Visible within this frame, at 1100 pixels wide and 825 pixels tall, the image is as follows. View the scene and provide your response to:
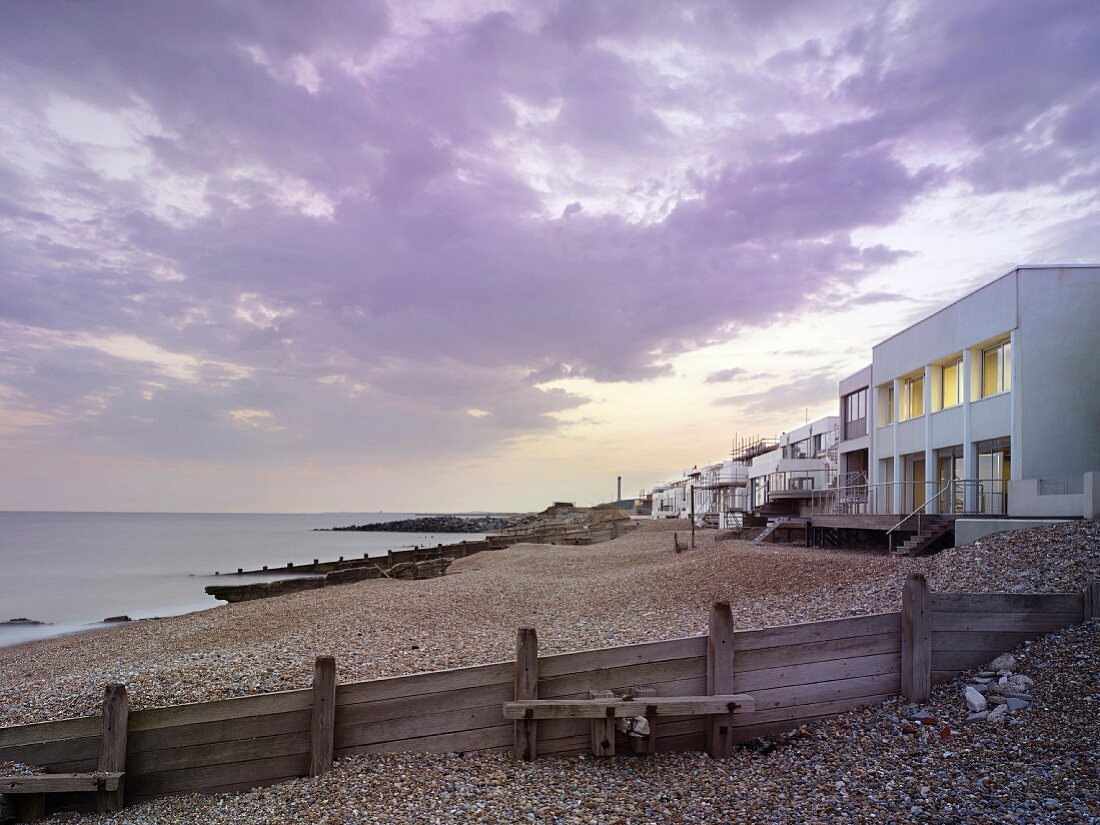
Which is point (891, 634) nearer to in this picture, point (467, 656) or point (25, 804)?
point (467, 656)

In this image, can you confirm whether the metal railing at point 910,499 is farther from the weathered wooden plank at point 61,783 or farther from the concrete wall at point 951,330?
the weathered wooden plank at point 61,783

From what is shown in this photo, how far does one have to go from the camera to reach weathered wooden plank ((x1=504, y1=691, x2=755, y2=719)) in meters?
7.29

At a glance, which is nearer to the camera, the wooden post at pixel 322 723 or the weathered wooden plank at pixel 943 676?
the wooden post at pixel 322 723

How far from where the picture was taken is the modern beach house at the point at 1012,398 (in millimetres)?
20141

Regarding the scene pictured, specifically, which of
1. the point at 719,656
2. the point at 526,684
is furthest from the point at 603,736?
the point at 719,656

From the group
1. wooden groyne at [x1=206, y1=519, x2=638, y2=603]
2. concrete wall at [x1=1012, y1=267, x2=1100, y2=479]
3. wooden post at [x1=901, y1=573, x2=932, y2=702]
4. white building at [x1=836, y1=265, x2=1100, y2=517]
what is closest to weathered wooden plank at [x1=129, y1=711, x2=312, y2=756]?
wooden post at [x1=901, y1=573, x2=932, y2=702]

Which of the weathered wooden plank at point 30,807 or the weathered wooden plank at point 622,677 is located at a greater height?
the weathered wooden plank at point 622,677

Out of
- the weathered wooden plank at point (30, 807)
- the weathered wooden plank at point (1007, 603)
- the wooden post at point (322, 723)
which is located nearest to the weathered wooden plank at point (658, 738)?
the wooden post at point (322, 723)

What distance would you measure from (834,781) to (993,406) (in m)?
19.1

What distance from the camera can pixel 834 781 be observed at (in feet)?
22.0

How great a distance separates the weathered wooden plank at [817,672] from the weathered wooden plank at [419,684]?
8.28 ft

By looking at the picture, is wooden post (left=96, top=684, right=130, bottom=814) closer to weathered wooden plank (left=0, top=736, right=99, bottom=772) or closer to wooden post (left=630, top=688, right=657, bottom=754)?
weathered wooden plank (left=0, top=736, right=99, bottom=772)

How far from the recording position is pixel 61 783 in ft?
23.6

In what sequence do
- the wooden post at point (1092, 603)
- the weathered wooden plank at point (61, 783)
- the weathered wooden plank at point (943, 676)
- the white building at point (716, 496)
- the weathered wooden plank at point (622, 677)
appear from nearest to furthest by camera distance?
the weathered wooden plank at point (61, 783) < the weathered wooden plank at point (622, 677) < the weathered wooden plank at point (943, 676) < the wooden post at point (1092, 603) < the white building at point (716, 496)
